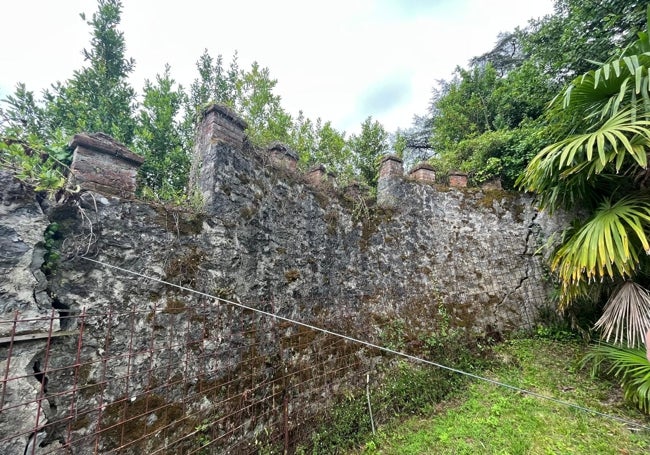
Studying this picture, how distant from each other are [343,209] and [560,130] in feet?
10.5

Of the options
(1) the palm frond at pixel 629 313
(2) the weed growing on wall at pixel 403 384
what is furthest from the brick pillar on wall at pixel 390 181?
(1) the palm frond at pixel 629 313

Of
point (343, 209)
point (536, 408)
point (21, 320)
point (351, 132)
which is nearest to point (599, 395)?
point (536, 408)

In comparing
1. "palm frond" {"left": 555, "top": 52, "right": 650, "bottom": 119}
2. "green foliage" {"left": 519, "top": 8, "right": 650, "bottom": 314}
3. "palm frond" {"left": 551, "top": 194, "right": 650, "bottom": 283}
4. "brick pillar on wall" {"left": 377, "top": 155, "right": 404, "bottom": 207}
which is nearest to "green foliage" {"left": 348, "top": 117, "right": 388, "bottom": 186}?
"brick pillar on wall" {"left": 377, "top": 155, "right": 404, "bottom": 207}

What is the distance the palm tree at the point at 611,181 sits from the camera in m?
2.62

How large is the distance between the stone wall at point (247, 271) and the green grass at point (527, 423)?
32.9 inches

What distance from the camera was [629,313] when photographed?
113 inches

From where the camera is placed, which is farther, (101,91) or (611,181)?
(101,91)

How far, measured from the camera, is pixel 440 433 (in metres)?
2.74

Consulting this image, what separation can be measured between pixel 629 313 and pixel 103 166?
5.16m

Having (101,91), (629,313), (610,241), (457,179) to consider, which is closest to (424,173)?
(457,179)

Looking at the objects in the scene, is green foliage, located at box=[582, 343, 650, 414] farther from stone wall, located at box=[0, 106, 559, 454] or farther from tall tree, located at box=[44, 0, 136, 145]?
tall tree, located at box=[44, 0, 136, 145]

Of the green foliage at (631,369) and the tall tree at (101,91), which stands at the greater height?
the tall tree at (101,91)

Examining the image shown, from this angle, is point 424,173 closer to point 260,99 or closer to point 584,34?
point 584,34

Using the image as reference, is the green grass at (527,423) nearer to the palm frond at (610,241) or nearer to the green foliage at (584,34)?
the palm frond at (610,241)
